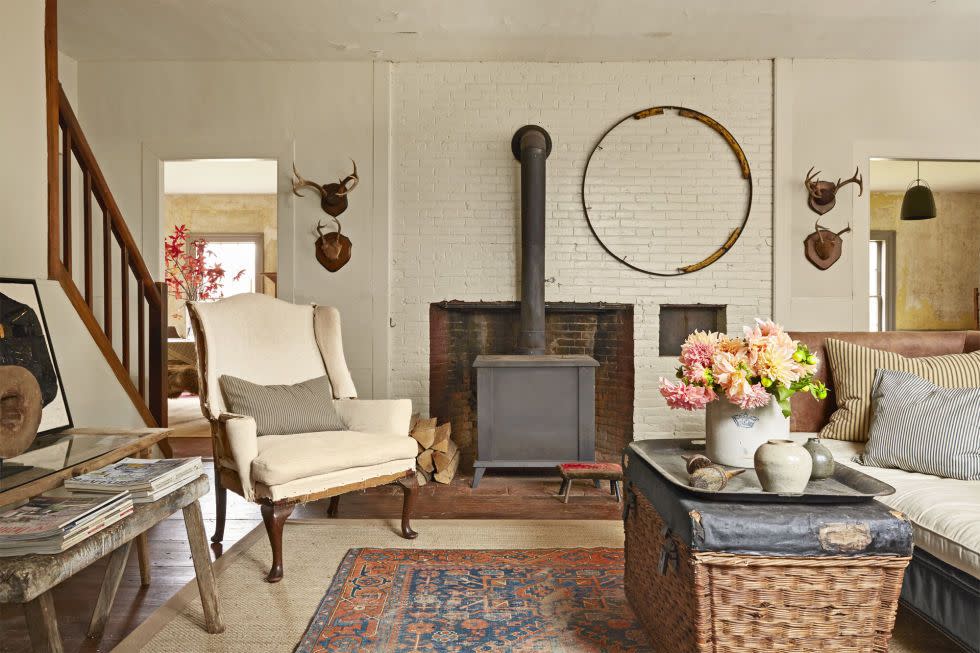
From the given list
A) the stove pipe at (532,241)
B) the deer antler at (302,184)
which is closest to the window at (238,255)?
the deer antler at (302,184)

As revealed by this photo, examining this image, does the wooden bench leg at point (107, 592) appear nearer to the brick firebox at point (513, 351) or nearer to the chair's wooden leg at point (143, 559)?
the chair's wooden leg at point (143, 559)

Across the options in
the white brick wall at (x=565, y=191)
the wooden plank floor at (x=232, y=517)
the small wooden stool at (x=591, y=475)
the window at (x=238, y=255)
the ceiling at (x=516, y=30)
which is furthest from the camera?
the window at (x=238, y=255)

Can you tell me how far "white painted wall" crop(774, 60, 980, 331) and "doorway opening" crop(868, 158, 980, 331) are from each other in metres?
4.57

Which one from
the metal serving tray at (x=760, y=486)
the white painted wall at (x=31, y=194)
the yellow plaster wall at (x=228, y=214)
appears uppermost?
the yellow plaster wall at (x=228, y=214)

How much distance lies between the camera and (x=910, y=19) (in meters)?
3.76

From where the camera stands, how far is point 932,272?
28.2 feet

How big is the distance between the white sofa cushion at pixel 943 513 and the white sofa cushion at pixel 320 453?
73.2 inches

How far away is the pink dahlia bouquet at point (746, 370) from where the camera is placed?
1.84 metres

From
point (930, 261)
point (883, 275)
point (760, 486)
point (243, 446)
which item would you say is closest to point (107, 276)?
point (243, 446)

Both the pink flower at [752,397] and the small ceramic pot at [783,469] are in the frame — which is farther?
the pink flower at [752,397]

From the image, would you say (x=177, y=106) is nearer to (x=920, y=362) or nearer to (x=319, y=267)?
(x=319, y=267)

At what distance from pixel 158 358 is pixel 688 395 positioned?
2.90 metres

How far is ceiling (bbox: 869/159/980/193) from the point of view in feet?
23.1

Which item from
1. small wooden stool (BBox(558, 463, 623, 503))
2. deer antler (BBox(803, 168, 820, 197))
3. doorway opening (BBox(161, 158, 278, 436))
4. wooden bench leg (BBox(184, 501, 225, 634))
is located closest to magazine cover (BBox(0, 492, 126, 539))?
wooden bench leg (BBox(184, 501, 225, 634))
